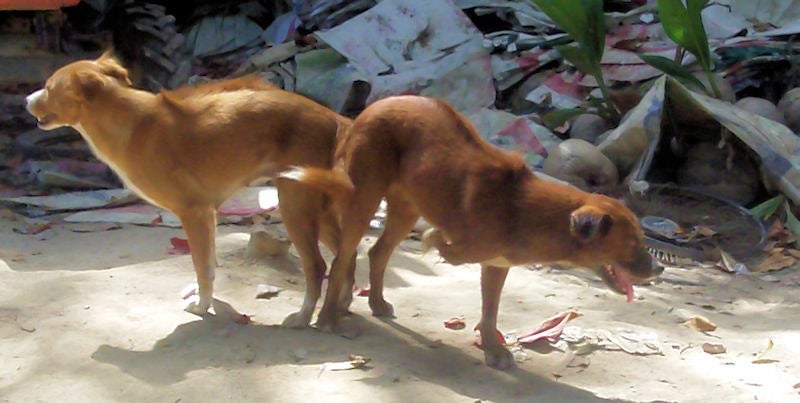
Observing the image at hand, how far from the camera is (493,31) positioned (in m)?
9.14

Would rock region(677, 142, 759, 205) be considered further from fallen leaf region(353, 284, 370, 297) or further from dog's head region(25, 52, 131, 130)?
dog's head region(25, 52, 131, 130)

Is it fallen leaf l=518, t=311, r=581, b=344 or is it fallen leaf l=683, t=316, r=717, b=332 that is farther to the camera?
fallen leaf l=683, t=316, r=717, b=332

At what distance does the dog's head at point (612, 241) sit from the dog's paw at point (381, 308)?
114 cm

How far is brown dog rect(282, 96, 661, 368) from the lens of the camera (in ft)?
11.6

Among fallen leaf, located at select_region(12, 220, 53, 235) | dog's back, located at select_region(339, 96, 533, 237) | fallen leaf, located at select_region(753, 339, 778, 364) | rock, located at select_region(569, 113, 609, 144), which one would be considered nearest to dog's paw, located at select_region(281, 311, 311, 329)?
dog's back, located at select_region(339, 96, 533, 237)

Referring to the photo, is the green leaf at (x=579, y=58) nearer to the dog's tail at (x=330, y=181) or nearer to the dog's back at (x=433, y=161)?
the dog's back at (x=433, y=161)

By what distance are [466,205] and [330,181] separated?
605mm

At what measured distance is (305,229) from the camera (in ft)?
13.9

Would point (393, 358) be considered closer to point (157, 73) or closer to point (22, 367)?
point (22, 367)

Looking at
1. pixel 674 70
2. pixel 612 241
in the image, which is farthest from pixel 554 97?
pixel 612 241

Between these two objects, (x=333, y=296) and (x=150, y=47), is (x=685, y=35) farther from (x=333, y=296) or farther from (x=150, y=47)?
(x=150, y=47)

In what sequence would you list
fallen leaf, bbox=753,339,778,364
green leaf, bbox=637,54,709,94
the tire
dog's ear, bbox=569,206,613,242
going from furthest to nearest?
the tire < green leaf, bbox=637,54,709,94 < fallen leaf, bbox=753,339,778,364 < dog's ear, bbox=569,206,613,242

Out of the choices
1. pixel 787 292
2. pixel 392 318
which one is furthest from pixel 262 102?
pixel 787 292

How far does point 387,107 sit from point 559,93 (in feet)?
13.0
